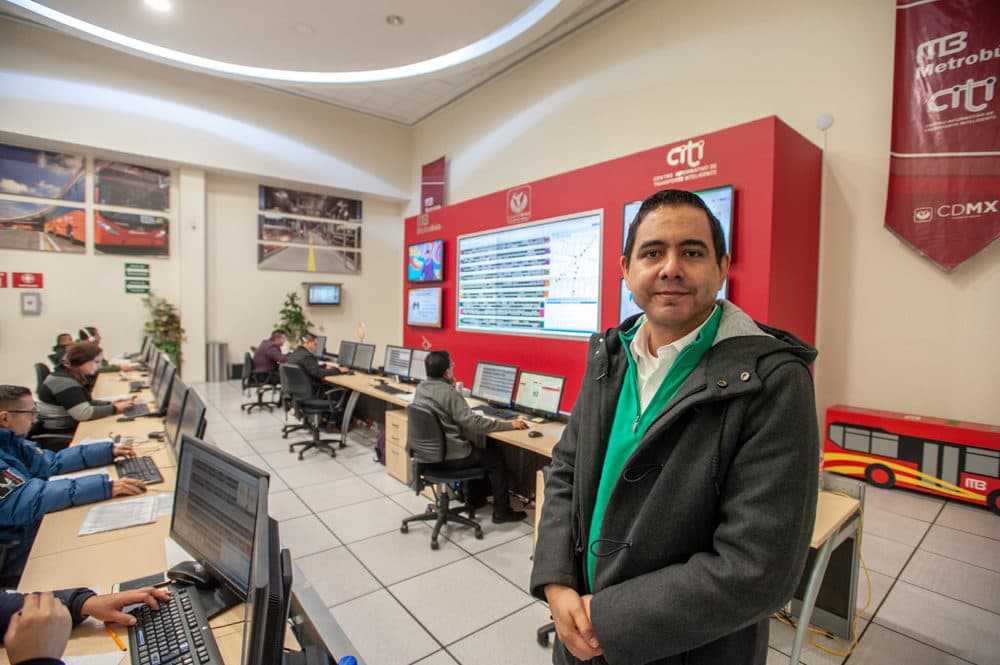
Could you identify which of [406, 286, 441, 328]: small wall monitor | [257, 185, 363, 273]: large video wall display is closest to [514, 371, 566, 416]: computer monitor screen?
[406, 286, 441, 328]: small wall monitor

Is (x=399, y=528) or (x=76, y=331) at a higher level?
(x=76, y=331)

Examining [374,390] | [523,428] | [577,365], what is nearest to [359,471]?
[374,390]

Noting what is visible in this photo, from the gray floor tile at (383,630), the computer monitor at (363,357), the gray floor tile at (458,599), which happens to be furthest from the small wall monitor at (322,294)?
the gray floor tile at (383,630)

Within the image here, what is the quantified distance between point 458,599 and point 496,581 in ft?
0.89

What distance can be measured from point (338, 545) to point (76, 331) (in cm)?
760

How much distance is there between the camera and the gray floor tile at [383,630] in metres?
2.09

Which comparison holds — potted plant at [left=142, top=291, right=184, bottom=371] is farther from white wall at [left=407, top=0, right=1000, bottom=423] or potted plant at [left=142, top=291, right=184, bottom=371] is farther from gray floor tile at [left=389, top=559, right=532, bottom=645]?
white wall at [left=407, top=0, right=1000, bottom=423]

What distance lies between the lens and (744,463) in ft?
2.69

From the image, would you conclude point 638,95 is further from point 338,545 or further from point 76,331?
point 76,331

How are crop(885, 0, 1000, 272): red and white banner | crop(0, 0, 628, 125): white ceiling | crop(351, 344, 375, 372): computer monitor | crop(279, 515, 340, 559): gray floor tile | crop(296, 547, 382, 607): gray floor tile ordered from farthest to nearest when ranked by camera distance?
crop(351, 344, 375, 372): computer monitor, crop(0, 0, 628, 125): white ceiling, crop(885, 0, 1000, 272): red and white banner, crop(279, 515, 340, 559): gray floor tile, crop(296, 547, 382, 607): gray floor tile

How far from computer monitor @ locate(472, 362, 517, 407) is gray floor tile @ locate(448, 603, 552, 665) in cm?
193

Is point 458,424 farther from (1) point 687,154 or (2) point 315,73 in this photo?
(2) point 315,73

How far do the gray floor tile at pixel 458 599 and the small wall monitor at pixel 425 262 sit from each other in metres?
4.77

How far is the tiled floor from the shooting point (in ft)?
6.91
